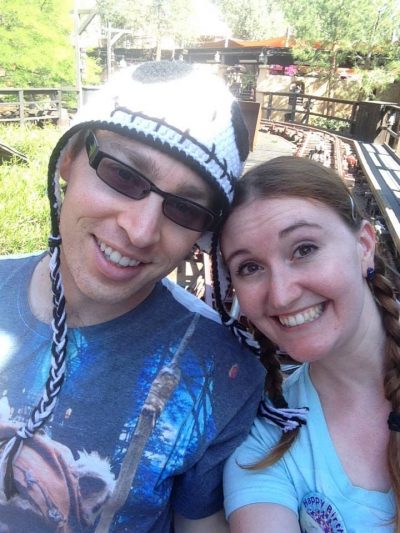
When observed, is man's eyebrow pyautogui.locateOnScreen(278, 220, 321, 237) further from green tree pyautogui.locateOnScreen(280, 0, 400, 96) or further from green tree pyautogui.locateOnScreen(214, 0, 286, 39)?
green tree pyautogui.locateOnScreen(214, 0, 286, 39)

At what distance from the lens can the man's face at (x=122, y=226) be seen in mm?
1227

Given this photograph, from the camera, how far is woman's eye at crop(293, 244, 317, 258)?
4.33 ft

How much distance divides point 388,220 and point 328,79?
818 inches

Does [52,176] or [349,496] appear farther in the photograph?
[52,176]

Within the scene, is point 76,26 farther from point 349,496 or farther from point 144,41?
point 144,41

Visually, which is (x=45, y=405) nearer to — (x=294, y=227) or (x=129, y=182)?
(x=129, y=182)

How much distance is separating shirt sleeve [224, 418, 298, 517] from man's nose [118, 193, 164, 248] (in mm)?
672

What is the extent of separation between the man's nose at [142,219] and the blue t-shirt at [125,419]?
28 cm

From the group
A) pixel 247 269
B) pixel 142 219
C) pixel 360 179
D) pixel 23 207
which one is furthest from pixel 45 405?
pixel 360 179

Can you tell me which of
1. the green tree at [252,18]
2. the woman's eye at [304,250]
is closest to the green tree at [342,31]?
the woman's eye at [304,250]

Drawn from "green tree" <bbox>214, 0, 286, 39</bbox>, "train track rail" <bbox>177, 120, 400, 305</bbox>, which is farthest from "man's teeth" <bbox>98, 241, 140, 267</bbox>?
"green tree" <bbox>214, 0, 286, 39</bbox>

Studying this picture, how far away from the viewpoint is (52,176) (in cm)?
142

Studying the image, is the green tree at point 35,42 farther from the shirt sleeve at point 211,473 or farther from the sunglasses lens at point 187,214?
the shirt sleeve at point 211,473

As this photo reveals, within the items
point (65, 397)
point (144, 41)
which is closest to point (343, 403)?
point (65, 397)
